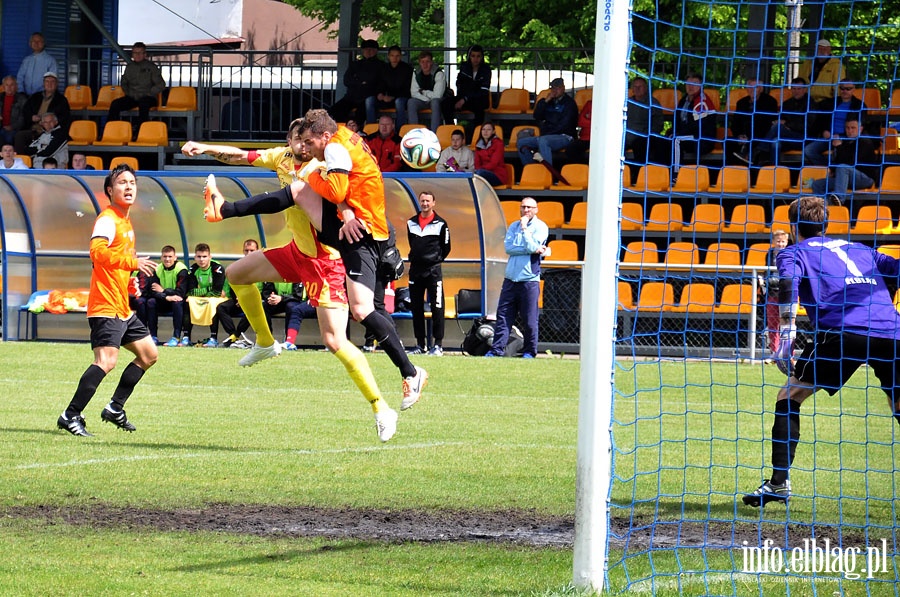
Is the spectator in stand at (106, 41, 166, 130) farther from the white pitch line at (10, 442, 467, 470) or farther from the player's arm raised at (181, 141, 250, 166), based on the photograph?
the white pitch line at (10, 442, 467, 470)

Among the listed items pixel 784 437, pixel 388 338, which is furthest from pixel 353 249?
pixel 784 437

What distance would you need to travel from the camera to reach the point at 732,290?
18328mm

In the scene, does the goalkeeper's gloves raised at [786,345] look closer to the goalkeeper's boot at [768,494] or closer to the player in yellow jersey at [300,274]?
the goalkeeper's boot at [768,494]

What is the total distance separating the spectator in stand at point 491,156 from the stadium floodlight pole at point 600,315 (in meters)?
16.1

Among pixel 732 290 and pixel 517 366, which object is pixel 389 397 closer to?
pixel 517 366

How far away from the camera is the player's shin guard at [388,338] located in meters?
8.48

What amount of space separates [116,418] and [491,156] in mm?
12579

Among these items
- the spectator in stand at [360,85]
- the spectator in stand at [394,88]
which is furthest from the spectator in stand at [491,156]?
the spectator in stand at [360,85]

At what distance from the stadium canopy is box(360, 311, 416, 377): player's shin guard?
31.4 ft

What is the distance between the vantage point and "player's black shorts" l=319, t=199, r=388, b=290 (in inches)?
336

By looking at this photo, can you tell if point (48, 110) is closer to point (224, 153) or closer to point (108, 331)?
point (108, 331)

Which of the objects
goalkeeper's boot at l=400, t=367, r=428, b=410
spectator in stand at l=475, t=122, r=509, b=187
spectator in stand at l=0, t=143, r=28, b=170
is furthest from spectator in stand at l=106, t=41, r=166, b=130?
goalkeeper's boot at l=400, t=367, r=428, b=410

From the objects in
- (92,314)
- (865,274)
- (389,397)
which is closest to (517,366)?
(389,397)

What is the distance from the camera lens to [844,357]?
23.5 feet
